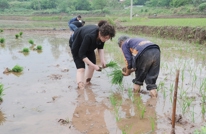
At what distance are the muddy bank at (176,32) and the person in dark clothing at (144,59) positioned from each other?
6546mm

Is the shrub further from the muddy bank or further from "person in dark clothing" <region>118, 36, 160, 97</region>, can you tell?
the muddy bank

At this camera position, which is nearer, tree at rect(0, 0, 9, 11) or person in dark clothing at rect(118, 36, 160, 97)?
person in dark clothing at rect(118, 36, 160, 97)

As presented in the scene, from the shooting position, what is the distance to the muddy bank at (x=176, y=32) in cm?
991

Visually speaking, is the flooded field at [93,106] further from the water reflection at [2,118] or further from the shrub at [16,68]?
the shrub at [16,68]

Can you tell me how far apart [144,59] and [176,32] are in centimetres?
893

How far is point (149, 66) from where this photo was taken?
12.9ft

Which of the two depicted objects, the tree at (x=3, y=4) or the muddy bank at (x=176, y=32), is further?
the tree at (x=3, y=4)

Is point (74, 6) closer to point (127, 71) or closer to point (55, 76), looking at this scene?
point (55, 76)

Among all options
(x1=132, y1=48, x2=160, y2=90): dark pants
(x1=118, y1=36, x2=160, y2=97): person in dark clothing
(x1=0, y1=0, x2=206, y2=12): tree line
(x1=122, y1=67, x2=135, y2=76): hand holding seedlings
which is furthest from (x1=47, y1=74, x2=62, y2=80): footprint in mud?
(x1=0, y1=0, x2=206, y2=12): tree line

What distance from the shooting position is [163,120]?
3.14 metres

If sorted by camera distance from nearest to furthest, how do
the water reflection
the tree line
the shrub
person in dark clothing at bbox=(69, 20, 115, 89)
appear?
1. the water reflection
2. person in dark clothing at bbox=(69, 20, 115, 89)
3. the shrub
4. the tree line

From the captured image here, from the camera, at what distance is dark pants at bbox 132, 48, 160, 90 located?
3864mm

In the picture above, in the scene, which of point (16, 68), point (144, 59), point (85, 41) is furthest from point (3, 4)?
point (144, 59)

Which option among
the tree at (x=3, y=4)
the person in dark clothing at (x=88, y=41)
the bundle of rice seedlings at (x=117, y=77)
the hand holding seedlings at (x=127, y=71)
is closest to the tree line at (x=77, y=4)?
the tree at (x=3, y=4)
